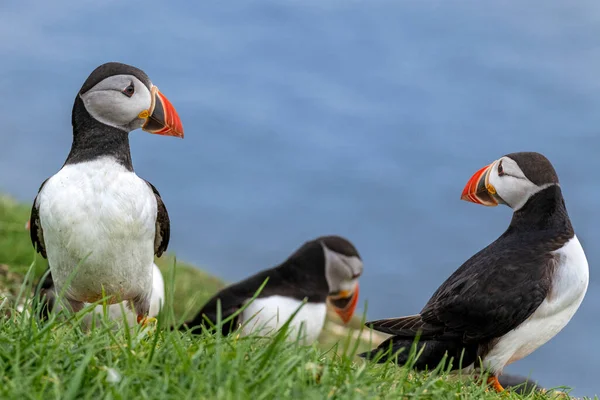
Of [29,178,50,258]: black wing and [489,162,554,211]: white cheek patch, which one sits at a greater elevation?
[489,162,554,211]: white cheek patch

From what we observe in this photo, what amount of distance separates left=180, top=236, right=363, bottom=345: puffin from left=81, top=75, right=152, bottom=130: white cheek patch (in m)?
2.66

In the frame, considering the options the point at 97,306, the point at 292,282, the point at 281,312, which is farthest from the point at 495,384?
the point at 292,282

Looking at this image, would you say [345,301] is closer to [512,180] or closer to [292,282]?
[292,282]

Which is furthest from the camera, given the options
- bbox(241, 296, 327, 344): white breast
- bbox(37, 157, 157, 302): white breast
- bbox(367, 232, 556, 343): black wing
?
bbox(241, 296, 327, 344): white breast

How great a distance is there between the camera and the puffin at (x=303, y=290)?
7.41 metres

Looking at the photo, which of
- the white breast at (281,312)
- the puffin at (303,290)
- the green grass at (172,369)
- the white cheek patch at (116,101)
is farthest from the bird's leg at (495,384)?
the white cheek patch at (116,101)

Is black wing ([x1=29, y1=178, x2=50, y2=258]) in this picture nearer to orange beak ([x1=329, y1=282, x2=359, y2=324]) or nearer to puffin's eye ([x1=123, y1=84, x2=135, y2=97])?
puffin's eye ([x1=123, y1=84, x2=135, y2=97])

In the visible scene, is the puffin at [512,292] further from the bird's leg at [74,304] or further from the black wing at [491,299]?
the bird's leg at [74,304]

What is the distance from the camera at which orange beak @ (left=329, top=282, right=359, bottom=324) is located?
8.56 m

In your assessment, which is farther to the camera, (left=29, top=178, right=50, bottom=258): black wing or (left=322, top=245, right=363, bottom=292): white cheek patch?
(left=322, top=245, right=363, bottom=292): white cheek patch

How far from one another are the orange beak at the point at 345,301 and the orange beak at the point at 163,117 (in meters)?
4.07

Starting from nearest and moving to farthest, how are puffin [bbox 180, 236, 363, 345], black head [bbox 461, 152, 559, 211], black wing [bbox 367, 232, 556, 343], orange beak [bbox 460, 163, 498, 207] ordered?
black wing [bbox 367, 232, 556, 343], black head [bbox 461, 152, 559, 211], orange beak [bbox 460, 163, 498, 207], puffin [bbox 180, 236, 363, 345]

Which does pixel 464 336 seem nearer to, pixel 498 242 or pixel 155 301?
pixel 498 242

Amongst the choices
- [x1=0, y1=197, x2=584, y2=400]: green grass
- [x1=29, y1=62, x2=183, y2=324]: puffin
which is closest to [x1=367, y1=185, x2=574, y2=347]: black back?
[x1=0, y1=197, x2=584, y2=400]: green grass
